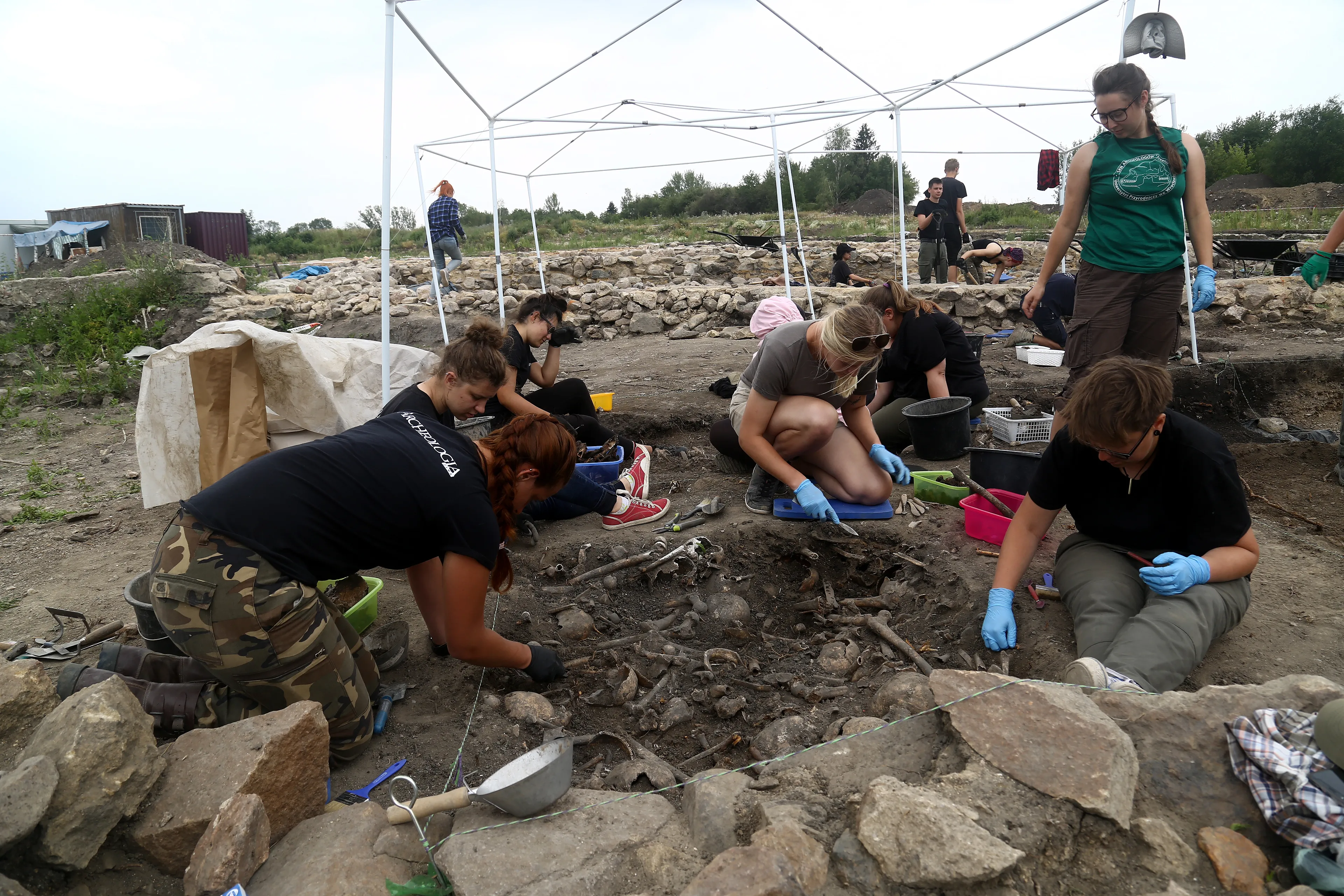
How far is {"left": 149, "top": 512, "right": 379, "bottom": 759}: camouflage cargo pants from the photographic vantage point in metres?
2.05

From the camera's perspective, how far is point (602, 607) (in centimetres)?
330

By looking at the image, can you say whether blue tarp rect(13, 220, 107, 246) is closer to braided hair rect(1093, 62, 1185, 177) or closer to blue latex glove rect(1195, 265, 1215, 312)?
braided hair rect(1093, 62, 1185, 177)

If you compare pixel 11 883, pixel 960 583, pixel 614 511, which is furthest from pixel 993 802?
pixel 614 511

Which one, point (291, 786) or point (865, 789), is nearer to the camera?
point (865, 789)

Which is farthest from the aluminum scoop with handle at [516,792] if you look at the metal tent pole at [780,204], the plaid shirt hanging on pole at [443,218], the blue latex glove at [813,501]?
the plaid shirt hanging on pole at [443,218]

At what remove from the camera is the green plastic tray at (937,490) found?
12.4 ft

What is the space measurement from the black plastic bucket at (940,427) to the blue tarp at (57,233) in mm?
21364

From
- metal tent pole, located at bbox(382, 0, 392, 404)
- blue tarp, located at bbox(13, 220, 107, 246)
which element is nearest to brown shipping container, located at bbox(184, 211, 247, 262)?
blue tarp, located at bbox(13, 220, 107, 246)

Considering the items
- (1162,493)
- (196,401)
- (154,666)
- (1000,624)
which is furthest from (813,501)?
(196,401)

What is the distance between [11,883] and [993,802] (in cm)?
192

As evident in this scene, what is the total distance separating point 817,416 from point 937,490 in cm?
75

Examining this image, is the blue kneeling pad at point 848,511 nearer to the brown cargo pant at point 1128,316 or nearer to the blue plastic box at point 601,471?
the blue plastic box at point 601,471

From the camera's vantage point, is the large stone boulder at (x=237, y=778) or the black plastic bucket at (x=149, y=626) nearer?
the large stone boulder at (x=237, y=778)

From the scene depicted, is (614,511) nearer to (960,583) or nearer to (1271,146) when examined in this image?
(960,583)
